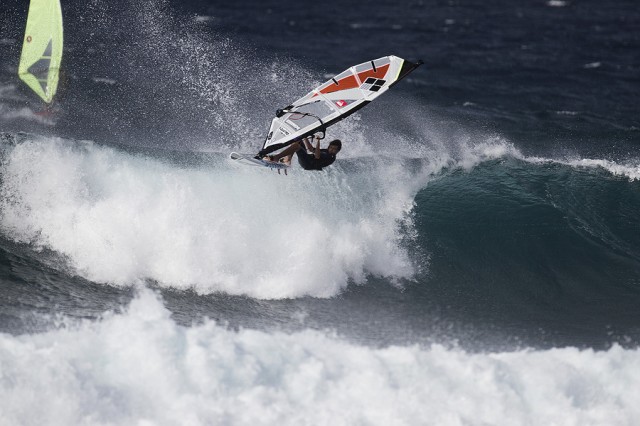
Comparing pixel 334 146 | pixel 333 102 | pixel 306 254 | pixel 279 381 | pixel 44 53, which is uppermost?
pixel 44 53

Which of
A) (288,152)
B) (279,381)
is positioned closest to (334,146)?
(288,152)

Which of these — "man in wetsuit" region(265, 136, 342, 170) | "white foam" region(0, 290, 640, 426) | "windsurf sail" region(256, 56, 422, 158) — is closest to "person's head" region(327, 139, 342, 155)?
"man in wetsuit" region(265, 136, 342, 170)

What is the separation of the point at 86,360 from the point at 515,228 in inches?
452

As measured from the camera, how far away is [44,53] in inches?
963

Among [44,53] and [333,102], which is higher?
[44,53]

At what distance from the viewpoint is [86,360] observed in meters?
16.5

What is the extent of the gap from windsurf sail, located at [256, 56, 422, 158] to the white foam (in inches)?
171

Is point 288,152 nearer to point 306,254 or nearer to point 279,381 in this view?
point 306,254

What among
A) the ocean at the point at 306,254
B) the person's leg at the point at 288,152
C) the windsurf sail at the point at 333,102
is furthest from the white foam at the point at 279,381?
the windsurf sail at the point at 333,102

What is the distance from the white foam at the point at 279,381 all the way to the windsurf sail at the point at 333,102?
4331 millimetres

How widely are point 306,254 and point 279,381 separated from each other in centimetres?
448

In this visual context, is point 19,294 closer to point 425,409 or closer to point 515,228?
point 425,409

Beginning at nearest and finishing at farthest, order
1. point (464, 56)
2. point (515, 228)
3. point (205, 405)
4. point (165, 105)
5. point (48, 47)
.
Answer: point (205, 405) → point (515, 228) → point (48, 47) → point (165, 105) → point (464, 56)

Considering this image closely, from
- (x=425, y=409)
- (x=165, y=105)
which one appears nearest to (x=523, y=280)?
(x=425, y=409)
